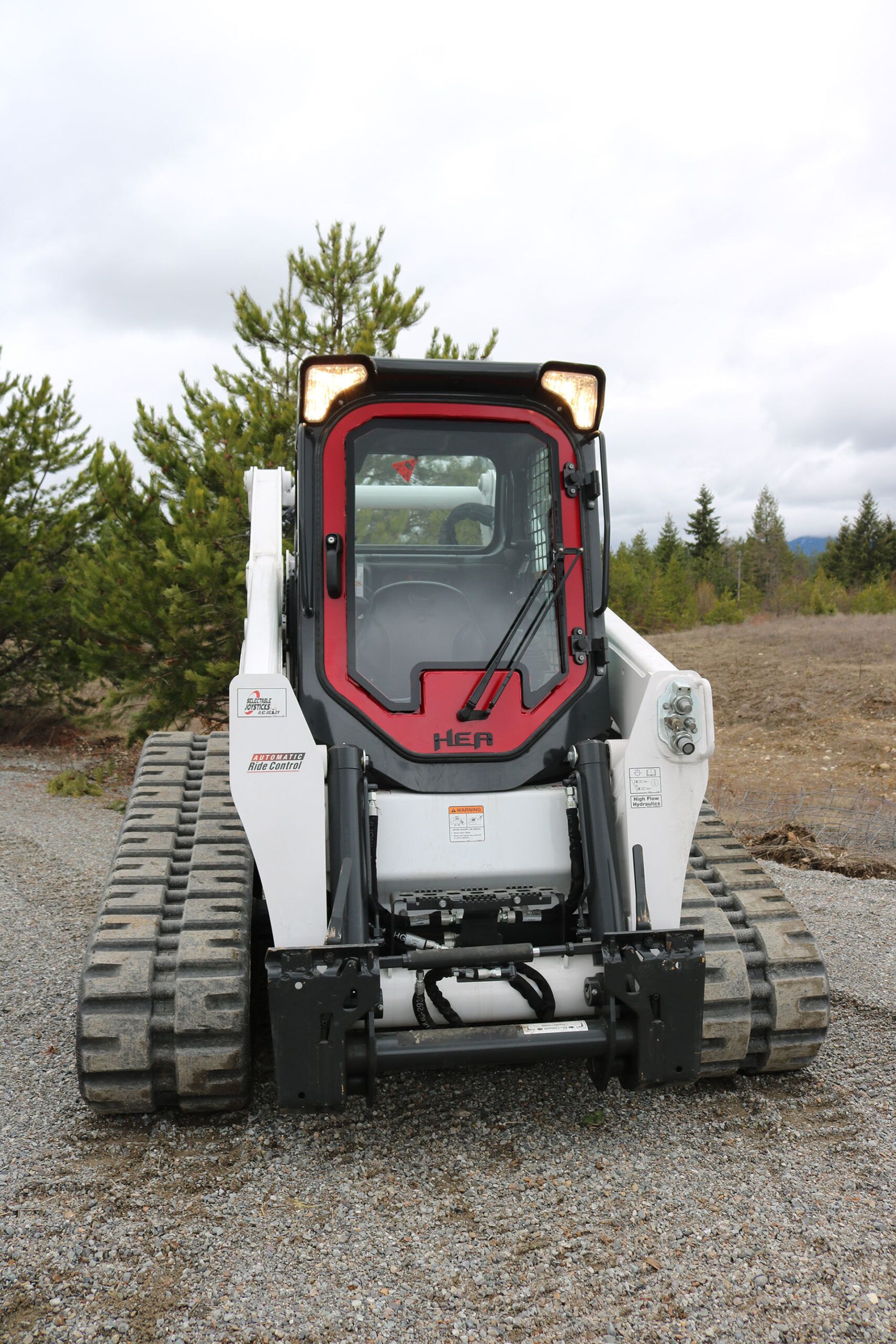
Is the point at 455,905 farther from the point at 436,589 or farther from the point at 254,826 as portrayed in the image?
the point at 436,589

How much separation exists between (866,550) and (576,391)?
59.1 meters

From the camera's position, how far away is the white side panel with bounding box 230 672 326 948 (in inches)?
130

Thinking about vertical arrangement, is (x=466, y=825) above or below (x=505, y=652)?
below

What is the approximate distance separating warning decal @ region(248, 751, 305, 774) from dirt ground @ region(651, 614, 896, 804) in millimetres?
7677

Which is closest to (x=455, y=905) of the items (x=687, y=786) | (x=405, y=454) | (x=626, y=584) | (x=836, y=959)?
(x=687, y=786)

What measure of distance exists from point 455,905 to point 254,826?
76 cm

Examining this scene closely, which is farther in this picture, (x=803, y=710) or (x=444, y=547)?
(x=803, y=710)

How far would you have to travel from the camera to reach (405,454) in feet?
13.0

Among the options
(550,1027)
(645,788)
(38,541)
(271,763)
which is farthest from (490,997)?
(38,541)

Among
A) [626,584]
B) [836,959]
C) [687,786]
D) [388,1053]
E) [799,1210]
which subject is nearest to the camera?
[799,1210]

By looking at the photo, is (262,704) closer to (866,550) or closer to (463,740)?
(463,740)

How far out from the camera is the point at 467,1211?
2.97 metres

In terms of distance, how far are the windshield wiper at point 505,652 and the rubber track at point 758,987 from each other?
1.08 metres

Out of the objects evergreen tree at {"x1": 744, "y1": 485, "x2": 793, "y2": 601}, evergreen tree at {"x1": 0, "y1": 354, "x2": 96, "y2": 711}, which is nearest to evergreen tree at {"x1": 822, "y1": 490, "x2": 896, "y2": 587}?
evergreen tree at {"x1": 744, "y1": 485, "x2": 793, "y2": 601}
